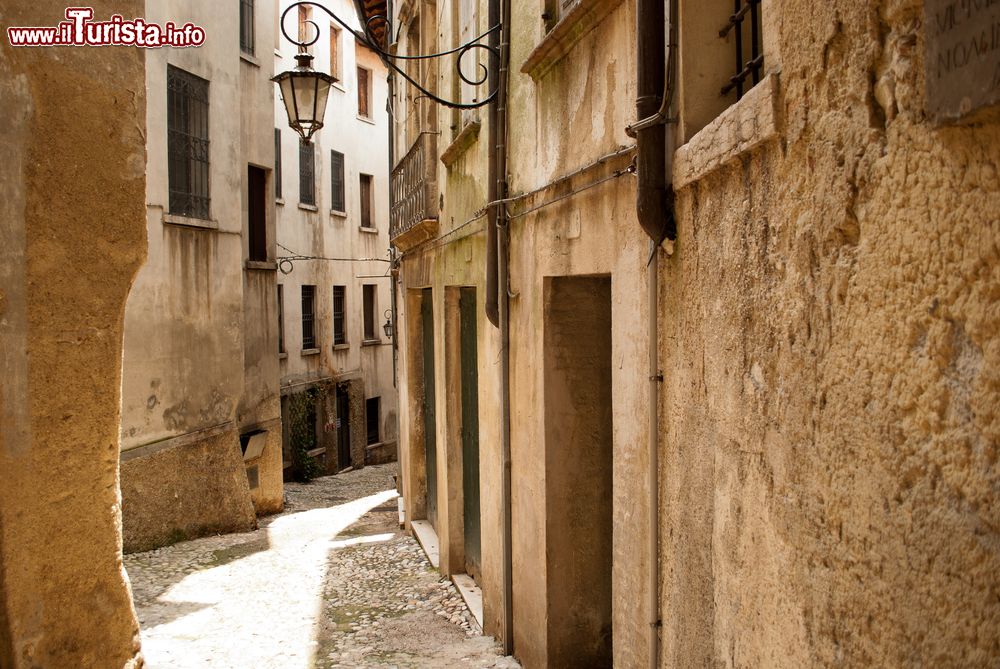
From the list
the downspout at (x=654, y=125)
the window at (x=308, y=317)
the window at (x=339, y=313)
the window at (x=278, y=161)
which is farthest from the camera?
the window at (x=339, y=313)

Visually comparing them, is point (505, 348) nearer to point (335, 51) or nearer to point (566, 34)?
point (566, 34)

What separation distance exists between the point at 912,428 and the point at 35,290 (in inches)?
154

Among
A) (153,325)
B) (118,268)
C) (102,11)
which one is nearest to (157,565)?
(153,325)

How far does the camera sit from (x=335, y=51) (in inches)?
933

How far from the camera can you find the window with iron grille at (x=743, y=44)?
10.8 ft

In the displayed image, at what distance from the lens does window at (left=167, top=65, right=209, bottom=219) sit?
1204 cm

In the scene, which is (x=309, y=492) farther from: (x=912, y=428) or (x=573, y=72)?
(x=912, y=428)

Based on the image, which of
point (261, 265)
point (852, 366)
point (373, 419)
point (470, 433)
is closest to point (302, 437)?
point (373, 419)

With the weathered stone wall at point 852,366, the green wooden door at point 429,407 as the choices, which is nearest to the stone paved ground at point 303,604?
the green wooden door at point 429,407

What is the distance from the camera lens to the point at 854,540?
2.07 m

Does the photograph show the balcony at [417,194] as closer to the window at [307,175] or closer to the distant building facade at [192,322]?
the distant building facade at [192,322]

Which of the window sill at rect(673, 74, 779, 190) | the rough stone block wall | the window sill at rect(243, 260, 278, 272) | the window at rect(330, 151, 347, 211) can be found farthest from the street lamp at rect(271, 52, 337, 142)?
the window at rect(330, 151, 347, 211)

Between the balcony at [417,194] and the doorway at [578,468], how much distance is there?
446 cm

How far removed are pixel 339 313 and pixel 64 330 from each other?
19656 millimetres
